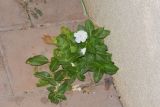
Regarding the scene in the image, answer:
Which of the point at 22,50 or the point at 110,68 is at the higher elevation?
the point at 22,50

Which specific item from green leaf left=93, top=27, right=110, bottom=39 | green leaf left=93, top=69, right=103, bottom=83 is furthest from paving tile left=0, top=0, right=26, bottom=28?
green leaf left=93, top=69, right=103, bottom=83

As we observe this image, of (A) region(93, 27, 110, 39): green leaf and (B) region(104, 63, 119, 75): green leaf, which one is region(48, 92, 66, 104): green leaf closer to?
(B) region(104, 63, 119, 75): green leaf

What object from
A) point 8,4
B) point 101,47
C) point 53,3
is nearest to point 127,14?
point 101,47

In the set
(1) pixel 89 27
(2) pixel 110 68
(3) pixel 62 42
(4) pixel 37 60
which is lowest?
(2) pixel 110 68

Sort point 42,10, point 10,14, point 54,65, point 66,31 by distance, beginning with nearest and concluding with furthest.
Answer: point 54,65
point 66,31
point 10,14
point 42,10

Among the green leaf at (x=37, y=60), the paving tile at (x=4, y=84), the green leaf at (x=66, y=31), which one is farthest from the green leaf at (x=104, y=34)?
the paving tile at (x=4, y=84)

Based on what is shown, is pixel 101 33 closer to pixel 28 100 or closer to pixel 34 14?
pixel 34 14

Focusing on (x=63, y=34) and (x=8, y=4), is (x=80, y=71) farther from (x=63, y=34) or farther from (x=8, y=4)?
(x=8, y=4)

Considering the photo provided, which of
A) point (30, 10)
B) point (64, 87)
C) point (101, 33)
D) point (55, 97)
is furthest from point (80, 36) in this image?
point (30, 10)
